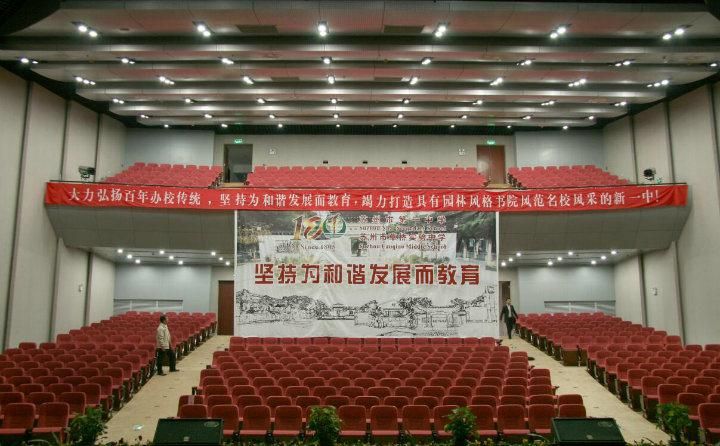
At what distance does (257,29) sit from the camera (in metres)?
12.2

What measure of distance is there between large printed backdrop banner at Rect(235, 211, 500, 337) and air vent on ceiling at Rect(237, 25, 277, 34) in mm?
4442

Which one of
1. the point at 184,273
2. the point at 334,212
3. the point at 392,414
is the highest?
the point at 334,212

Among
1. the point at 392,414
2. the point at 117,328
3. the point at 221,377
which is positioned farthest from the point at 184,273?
the point at 392,414

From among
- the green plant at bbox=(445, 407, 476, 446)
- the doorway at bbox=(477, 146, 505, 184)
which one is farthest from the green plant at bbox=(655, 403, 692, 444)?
the doorway at bbox=(477, 146, 505, 184)

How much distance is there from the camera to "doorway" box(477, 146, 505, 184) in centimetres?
2105

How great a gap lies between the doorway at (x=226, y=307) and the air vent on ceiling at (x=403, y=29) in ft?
37.6

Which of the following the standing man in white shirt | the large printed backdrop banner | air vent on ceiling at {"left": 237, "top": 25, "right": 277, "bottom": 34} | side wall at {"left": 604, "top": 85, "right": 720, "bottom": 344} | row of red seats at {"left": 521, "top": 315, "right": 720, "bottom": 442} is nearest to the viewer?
row of red seats at {"left": 521, "top": 315, "right": 720, "bottom": 442}

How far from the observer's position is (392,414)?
24.7 ft

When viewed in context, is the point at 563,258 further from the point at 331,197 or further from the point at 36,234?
the point at 36,234

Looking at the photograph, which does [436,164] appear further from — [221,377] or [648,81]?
[221,377]

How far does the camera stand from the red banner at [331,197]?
13.9 m

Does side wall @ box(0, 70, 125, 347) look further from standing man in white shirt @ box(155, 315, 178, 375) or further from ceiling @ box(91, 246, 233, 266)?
standing man in white shirt @ box(155, 315, 178, 375)

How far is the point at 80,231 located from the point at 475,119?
1327cm

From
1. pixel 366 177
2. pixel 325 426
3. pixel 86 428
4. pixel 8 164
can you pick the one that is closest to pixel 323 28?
pixel 366 177
